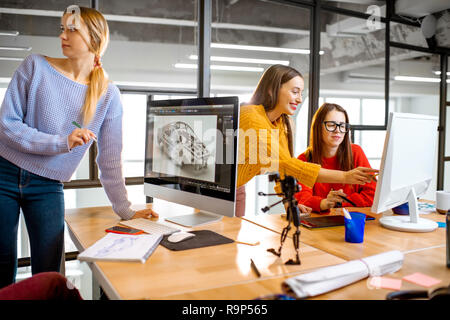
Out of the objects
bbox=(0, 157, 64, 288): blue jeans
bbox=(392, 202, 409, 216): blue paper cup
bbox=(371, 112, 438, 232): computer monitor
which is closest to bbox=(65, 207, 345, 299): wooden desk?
bbox=(0, 157, 64, 288): blue jeans

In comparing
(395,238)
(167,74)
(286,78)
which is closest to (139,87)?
(286,78)

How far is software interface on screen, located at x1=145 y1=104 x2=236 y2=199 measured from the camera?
1.52m

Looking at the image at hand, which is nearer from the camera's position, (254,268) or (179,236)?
(254,268)

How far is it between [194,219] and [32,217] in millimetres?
640

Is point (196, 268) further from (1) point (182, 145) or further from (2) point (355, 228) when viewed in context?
(1) point (182, 145)

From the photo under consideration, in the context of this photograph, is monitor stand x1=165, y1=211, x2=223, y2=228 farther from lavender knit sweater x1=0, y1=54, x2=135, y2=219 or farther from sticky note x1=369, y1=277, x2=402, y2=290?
sticky note x1=369, y1=277, x2=402, y2=290

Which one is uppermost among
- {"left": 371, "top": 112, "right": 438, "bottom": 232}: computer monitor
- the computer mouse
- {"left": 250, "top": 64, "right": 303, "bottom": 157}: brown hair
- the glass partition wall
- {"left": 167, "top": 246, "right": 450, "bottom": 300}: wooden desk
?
the glass partition wall

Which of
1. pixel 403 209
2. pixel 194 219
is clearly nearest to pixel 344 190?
pixel 403 209

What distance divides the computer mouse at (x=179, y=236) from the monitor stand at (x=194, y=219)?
18 centimetres

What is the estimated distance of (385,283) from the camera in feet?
3.30

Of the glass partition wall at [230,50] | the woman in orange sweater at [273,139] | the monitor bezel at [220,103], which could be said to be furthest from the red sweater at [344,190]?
the glass partition wall at [230,50]

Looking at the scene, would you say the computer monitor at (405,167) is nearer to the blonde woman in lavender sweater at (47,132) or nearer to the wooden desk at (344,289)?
the wooden desk at (344,289)

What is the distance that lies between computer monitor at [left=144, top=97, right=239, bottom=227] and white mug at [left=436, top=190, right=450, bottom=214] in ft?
3.70

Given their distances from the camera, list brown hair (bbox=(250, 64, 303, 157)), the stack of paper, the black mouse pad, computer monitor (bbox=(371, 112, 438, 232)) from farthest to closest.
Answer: brown hair (bbox=(250, 64, 303, 157)) < computer monitor (bbox=(371, 112, 438, 232)) < the black mouse pad < the stack of paper
